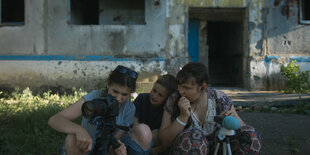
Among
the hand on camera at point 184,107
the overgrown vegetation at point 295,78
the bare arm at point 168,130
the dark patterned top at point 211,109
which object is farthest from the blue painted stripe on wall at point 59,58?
the hand on camera at point 184,107

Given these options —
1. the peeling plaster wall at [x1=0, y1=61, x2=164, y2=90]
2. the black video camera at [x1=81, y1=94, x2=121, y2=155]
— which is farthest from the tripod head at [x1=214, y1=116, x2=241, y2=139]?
the peeling plaster wall at [x1=0, y1=61, x2=164, y2=90]

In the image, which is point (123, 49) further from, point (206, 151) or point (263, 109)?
point (206, 151)

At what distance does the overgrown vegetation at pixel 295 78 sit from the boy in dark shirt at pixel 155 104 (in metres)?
5.57

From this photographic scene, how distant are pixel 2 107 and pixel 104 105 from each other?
3726 millimetres

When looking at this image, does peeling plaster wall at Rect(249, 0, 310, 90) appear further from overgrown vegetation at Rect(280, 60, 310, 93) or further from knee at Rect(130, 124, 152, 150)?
knee at Rect(130, 124, 152, 150)

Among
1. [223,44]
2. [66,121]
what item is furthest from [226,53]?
[66,121]

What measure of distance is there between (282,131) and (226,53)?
811cm

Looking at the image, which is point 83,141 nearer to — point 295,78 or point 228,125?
point 228,125

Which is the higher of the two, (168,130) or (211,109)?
(211,109)

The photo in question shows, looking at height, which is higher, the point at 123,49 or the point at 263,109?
the point at 123,49

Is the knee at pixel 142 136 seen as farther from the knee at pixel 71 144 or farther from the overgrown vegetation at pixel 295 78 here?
the overgrown vegetation at pixel 295 78

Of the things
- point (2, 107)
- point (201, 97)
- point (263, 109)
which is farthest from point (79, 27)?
point (201, 97)

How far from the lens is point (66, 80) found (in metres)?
7.24

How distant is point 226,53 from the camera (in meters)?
11.3
